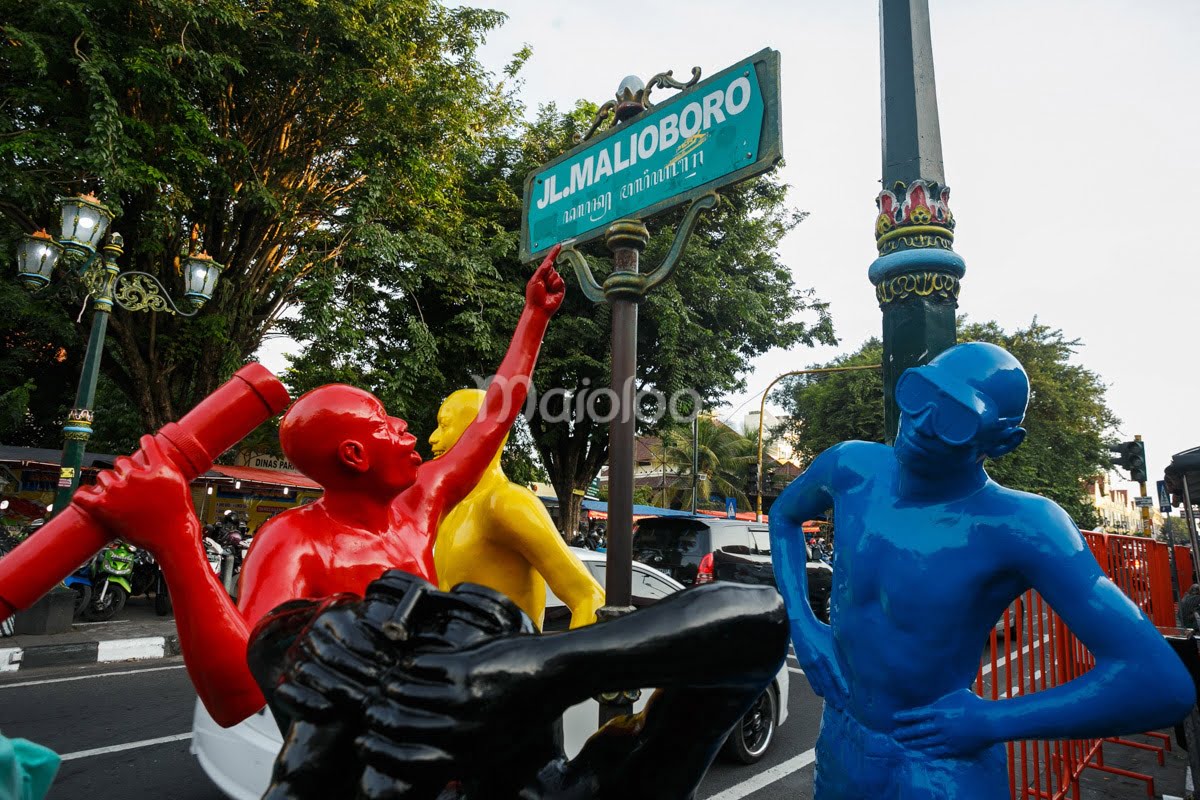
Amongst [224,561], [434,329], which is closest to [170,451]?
[224,561]

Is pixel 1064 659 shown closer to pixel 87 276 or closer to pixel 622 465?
pixel 622 465

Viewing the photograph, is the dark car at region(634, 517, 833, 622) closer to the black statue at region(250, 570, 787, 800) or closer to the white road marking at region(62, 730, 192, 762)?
the white road marking at region(62, 730, 192, 762)

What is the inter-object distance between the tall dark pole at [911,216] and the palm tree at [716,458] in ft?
96.3

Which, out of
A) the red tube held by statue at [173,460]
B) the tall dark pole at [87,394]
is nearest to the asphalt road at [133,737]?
the tall dark pole at [87,394]

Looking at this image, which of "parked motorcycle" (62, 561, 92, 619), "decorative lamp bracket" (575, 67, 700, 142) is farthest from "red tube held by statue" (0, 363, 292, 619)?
"parked motorcycle" (62, 561, 92, 619)

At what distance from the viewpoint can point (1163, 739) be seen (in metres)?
5.32

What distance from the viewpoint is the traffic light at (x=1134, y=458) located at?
9.21 meters

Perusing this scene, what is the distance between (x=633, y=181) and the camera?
218 centimetres

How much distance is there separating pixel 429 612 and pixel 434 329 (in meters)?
Answer: 11.1

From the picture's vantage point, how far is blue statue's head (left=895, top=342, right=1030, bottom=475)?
1320 millimetres

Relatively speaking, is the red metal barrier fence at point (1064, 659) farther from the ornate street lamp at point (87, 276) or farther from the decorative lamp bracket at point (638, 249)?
the ornate street lamp at point (87, 276)

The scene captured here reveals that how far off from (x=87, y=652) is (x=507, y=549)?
6551 mm

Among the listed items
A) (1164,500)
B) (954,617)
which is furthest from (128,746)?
(1164,500)

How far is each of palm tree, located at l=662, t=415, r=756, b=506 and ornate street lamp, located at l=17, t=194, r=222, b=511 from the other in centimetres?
2544
